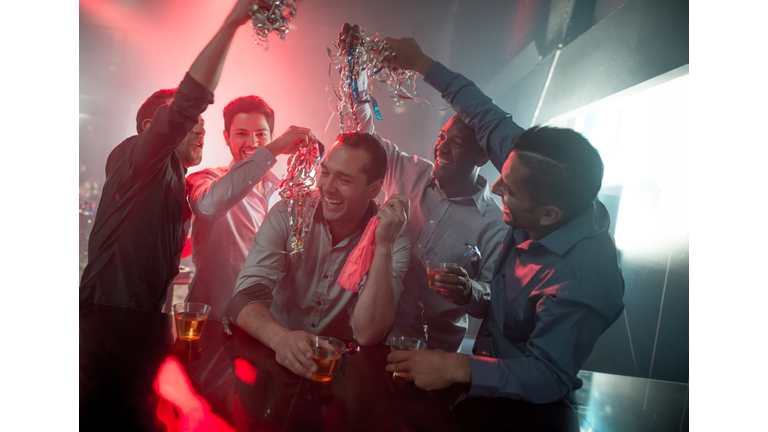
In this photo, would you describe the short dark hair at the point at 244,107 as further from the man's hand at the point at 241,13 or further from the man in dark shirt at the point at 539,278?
the man in dark shirt at the point at 539,278

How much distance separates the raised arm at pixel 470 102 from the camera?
65.4 inches

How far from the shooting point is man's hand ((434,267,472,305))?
5.06ft

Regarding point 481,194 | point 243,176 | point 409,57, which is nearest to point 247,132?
point 243,176

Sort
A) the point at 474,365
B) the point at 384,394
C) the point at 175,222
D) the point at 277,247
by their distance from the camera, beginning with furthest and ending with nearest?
the point at 175,222, the point at 277,247, the point at 474,365, the point at 384,394

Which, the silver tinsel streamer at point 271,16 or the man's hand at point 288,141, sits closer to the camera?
the silver tinsel streamer at point 271,16

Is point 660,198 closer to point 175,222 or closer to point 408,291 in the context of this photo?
point 408,291

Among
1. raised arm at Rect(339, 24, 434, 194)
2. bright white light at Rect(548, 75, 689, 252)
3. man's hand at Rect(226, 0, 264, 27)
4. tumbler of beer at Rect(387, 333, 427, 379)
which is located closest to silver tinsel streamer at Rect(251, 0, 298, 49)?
man's hand at Rect(226, 0, 264, 27)

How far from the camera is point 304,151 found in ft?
6.35

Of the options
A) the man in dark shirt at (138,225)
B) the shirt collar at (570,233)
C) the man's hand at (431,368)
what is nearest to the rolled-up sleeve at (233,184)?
the man in dark shirt at (138,225)

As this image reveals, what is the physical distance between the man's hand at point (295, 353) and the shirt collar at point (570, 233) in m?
0.91

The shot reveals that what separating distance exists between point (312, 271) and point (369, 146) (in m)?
0.66

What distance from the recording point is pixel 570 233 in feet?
4.58

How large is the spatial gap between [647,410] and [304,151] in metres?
1.74
